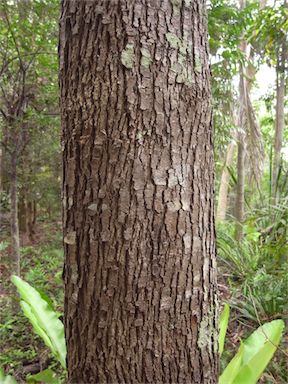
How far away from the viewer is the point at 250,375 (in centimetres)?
143

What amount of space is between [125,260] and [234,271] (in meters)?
3.01

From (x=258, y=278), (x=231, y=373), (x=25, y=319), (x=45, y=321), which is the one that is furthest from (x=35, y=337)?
(x=231, y=373)

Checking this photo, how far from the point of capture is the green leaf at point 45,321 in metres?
1.69

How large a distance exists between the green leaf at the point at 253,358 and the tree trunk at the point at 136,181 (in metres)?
0.43

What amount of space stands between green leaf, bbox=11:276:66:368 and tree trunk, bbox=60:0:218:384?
64 centimetres

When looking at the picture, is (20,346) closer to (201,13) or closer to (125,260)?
(125,260)

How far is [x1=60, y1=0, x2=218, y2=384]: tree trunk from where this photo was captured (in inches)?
39.0

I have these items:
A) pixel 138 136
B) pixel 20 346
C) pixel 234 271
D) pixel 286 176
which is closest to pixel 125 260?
pixel 138 136

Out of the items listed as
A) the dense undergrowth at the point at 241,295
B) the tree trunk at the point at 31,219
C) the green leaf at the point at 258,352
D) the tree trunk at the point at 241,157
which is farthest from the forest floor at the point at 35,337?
the tree trunk at the point at 31,219

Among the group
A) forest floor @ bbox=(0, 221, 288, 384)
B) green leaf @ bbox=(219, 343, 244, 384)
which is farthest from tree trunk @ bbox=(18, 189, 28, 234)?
green leaf @ bbox=(219, 343, 244, 384)

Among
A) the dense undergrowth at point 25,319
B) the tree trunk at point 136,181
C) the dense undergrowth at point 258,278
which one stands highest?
the tree trunk at point 136,181

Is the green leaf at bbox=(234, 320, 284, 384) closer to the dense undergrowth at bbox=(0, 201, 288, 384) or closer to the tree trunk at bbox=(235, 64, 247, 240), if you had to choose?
the dense undergrowth at bbox=(0, 201, 288, 384)

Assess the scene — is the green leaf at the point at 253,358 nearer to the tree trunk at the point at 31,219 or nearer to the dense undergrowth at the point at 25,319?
the dense undergrowth at the point at 25,319

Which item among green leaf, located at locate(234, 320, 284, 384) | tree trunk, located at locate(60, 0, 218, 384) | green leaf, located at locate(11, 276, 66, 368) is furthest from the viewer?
green leaf, located at locate(11, 276, 66, 368)
